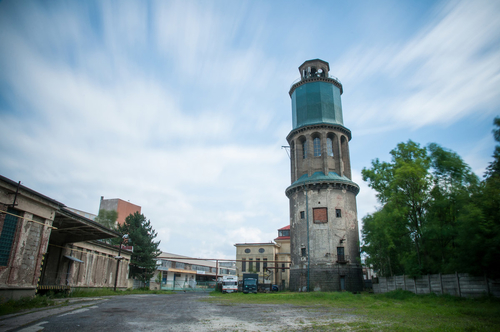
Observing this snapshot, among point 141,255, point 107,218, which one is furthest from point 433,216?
point 107,218

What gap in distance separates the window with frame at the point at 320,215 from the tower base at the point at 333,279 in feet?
16.6

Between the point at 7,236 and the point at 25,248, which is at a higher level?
the point at 7,236

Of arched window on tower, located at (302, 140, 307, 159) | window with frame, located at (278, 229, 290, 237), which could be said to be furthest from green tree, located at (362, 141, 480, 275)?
window with frame, located at (278, 229, 290, 237)

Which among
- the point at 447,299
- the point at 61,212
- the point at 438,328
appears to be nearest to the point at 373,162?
the point at 447,299

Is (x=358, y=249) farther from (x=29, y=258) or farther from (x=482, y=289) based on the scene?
(x=29, y=258)

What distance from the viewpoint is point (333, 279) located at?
1377 inches

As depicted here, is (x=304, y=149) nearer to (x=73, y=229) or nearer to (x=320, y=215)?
(x=320, y=215)

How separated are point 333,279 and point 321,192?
9701mm

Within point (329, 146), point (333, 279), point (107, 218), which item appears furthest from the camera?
point (107, 218)

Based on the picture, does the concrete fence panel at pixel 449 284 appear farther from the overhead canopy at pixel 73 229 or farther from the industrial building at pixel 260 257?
the industrial building at pixel 260 257

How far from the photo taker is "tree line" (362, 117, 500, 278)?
16141 millimetres

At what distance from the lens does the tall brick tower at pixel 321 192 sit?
117 ft

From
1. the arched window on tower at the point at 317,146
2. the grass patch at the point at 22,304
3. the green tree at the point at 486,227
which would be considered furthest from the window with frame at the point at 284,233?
the grass patch at the point at 22,304

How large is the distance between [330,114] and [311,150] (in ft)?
18.2
